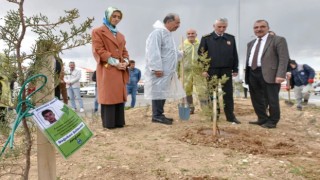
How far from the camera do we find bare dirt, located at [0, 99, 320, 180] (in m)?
3.03

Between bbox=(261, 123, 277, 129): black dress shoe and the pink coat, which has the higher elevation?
the pink coat

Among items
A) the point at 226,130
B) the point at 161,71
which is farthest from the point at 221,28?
the point at 226,130

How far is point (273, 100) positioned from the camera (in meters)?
5.52

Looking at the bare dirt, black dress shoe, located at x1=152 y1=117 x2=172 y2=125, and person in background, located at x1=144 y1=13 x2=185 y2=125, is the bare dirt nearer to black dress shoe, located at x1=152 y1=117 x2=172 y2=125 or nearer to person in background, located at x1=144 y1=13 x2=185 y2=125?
black dress shoe, located at x1=152 y1=117 x2=172 y2=125

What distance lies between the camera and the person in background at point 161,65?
210 inches

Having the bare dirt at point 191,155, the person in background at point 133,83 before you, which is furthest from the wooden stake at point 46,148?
the person in background at point 133,83

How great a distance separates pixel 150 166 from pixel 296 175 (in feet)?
4.16

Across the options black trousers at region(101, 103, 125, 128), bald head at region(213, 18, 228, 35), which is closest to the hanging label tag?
black trousers at region(101, 103, 125, 128)

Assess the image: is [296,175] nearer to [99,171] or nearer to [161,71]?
[99,171]

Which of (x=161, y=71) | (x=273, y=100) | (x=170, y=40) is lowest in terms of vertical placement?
(x=273, y=100)

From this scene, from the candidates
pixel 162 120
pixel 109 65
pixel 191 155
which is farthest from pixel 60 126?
pixel 162 120

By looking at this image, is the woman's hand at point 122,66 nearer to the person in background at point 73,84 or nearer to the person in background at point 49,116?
the person in background at point 49,116

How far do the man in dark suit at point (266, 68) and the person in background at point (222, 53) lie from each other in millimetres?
318

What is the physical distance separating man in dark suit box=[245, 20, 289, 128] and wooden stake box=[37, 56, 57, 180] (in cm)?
404
